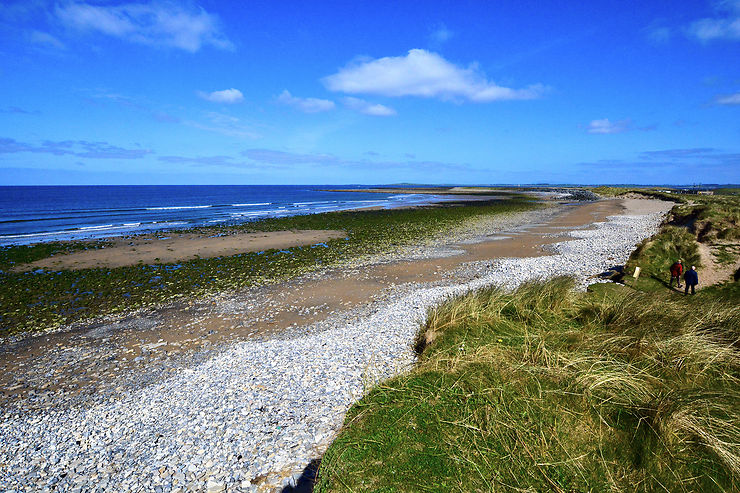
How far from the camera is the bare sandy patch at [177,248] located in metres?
25.0

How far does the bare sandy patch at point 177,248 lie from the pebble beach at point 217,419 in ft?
58.1

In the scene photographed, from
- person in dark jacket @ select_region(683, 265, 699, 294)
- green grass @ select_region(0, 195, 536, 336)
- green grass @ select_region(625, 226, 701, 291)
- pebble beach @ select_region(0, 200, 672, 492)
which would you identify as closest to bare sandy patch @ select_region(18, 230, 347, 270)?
green grass @ select_region(0, 195, 536, 336)

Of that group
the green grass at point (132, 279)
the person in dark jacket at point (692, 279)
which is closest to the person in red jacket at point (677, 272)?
the person in dark jacket at point (692, 279)

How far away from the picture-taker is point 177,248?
Answer: 30062 mm

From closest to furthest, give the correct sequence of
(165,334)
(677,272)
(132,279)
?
(165,334) → (677,272) → (132,279)

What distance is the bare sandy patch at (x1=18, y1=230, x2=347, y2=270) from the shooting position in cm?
2503

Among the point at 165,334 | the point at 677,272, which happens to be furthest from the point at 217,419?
the point at 677,272

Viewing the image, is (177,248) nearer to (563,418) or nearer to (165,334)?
(165,334)

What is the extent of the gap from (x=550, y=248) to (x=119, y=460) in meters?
27.1

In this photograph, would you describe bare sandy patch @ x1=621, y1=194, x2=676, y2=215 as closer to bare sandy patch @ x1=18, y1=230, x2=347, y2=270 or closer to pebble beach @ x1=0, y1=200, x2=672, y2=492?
bare sandy patch @ x1=18, y1=230, x2=347, y2=270

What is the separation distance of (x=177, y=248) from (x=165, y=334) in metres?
19.3

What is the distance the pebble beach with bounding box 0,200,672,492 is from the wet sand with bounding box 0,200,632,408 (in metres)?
0.70

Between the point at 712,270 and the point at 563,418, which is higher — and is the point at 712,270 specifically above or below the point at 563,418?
below

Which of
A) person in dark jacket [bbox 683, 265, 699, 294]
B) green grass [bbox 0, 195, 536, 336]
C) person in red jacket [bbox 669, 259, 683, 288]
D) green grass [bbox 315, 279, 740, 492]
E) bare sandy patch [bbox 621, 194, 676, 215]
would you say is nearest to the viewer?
green grass [bbox 315, 279, 740, 492]
